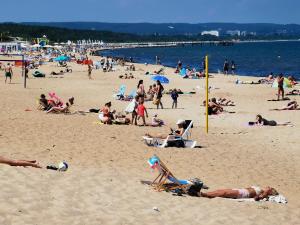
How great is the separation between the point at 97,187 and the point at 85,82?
24600mm

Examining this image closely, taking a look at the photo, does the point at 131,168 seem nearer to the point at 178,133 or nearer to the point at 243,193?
the point at 243,193

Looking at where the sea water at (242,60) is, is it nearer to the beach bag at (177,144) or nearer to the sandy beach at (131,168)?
the sandy beach at (131,168)

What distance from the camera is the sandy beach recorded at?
7.73 metres

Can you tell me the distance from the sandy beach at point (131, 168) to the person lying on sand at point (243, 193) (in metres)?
0.22

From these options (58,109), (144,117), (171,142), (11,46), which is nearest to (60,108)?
(58,109)

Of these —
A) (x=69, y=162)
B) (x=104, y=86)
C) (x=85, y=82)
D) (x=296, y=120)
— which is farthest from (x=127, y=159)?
(x=85, y=82)

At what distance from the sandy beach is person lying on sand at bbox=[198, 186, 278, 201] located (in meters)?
0.22

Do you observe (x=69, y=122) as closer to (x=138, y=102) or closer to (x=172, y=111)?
(x=138, y=102)

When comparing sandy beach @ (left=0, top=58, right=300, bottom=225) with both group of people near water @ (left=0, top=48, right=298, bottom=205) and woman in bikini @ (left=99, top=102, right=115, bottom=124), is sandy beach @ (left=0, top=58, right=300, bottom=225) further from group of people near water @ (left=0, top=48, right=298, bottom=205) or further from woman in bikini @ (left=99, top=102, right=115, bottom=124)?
woman in bikini @ (left=99, top=102, right=115, bottom=124)

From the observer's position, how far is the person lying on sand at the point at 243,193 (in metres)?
9.27

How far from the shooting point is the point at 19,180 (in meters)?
8.51

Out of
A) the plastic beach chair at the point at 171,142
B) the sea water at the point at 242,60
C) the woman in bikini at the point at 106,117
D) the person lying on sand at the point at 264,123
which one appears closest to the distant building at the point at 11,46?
the sea water at the point at 242,60

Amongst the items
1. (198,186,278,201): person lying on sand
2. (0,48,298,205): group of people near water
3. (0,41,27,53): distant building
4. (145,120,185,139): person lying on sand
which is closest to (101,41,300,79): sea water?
(0,41,27,53): distant building

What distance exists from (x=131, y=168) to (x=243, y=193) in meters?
2.46
